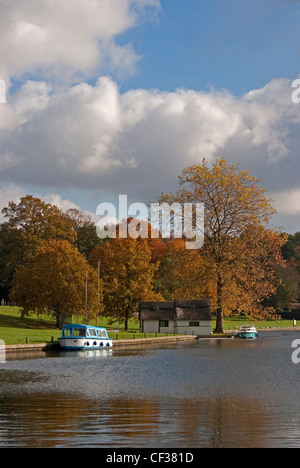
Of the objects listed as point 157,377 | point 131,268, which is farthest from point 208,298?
point 157,377

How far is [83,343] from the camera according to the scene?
6047 cm

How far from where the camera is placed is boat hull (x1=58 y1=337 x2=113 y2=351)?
5931 centimetres

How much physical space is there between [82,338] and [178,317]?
93.2 ft

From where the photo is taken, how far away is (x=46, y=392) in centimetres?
3139

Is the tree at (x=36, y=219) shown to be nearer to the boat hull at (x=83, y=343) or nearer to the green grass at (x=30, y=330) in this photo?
the green grass at (x=30, y=330)

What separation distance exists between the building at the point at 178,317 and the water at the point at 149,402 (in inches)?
1317

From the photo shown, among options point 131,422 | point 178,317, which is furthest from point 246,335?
point 131,422

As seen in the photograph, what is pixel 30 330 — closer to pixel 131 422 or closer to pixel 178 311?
pixel 178 311

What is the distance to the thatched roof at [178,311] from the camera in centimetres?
8688

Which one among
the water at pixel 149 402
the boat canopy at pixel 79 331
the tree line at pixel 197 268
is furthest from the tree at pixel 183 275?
the water at pixel 149 402

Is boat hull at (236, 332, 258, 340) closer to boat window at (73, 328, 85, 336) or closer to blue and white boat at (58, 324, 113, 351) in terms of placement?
blue and white boat at (58, 324, 113, 351)

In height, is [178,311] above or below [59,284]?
below
